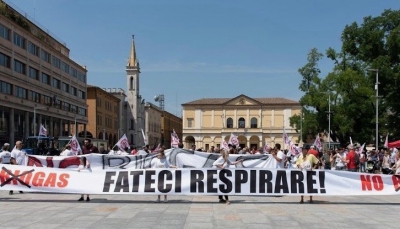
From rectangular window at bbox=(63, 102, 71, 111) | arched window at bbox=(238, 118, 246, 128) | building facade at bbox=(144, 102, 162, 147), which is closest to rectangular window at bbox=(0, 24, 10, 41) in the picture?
rectangular window at bbox=(63, 102, 71, 111)

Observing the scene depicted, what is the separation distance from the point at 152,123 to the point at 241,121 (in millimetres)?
27368


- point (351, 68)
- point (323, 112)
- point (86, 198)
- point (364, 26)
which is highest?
point (364, 26)

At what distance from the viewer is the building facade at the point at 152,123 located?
5546 inches

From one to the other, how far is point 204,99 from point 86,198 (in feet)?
414

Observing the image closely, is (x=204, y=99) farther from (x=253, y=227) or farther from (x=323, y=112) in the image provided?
(x=253, y=227)

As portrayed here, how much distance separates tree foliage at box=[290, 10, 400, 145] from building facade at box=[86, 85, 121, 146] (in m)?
46.8

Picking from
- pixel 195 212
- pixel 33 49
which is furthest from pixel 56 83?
A: pixel 195 212

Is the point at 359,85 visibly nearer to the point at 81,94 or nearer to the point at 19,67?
the point at 19,67

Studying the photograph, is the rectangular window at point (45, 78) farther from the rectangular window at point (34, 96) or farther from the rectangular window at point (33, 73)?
the rectangular window at point (34, 96)

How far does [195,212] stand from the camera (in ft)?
41.7

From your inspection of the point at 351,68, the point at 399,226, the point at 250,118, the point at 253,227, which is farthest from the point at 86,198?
the point at 250,118

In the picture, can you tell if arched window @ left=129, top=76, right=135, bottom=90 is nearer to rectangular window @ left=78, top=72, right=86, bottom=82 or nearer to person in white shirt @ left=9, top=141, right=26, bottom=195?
rectangular window @ left=78, top=72, right=86, bottom=82

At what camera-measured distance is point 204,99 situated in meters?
142

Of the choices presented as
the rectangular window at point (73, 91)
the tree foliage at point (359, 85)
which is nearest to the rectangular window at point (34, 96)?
the rectangular window at point (73, 91)
